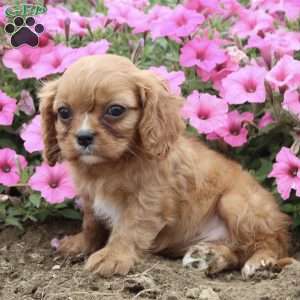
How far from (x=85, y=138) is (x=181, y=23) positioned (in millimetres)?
1754

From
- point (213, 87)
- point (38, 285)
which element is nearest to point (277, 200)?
point (213, 87)

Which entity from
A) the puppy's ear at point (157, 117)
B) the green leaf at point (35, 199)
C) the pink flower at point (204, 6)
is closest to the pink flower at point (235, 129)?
the puppy's ear at point (157, 117)

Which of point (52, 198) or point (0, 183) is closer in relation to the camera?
point (52, 198)

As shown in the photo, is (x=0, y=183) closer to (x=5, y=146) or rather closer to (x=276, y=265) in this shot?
(x=5, y=146)

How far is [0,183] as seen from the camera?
5.28m

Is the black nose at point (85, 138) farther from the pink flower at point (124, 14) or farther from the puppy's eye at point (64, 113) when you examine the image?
the pink flower at point (124, 14)

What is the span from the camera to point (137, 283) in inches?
163

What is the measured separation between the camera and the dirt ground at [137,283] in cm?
404

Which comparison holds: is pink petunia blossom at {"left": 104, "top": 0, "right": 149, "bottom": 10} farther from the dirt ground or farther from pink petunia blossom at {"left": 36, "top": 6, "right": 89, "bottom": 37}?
the dirt ground

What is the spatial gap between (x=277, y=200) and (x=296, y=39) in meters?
1.25

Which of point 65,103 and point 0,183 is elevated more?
point 65,103

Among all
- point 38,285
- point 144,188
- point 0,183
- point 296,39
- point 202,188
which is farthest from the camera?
point 296,39

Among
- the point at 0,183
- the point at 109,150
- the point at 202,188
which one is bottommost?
the point at 0,183

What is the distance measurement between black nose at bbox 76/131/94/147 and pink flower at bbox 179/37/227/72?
1.52 metres
